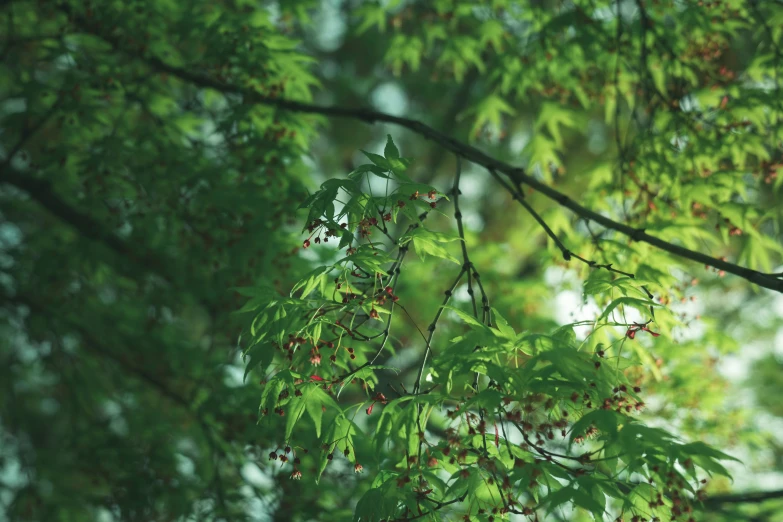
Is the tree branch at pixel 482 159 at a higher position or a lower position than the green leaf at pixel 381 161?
higher

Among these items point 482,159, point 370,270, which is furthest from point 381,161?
point 482,159

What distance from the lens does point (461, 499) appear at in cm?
196

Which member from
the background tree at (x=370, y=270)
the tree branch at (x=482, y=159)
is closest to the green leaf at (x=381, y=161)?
the background tree at (x=370, y=270)

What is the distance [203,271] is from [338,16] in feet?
17.7

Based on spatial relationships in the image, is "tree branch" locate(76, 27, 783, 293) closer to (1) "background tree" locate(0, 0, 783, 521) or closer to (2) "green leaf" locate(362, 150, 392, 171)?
(1) "background tree" locate(0, 0, 783, 521)

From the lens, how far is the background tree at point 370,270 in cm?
203

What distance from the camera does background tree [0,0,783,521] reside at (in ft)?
6.66

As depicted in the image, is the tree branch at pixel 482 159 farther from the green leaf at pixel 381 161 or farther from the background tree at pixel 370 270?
the green leaf at pixel 381 161

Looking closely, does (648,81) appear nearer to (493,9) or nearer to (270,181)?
(493,9)

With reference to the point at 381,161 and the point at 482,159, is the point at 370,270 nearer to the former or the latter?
the point at 381,161

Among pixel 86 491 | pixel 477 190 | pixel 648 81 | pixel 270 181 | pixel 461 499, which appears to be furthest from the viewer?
pixel 477 190

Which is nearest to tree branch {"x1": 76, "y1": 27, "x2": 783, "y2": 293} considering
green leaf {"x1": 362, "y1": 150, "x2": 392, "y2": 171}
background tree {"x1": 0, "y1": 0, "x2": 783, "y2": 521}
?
background tree {"x1": 0, "y1": 0, "x2": 783, "y2": 521}

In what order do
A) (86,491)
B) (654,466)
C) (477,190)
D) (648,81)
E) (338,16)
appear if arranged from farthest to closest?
(477,190) → (338,16) → (86,491) → (648,81) → (654,466)

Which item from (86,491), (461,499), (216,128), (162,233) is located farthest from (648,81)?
(86,491)
